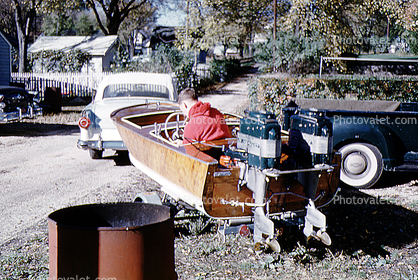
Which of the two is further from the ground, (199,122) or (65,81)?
(65,81)

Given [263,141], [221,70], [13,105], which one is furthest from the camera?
[221,70]

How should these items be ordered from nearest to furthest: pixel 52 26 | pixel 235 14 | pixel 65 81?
1. pixel 65 81
2. pixel 235 14
3. pixel 52 26

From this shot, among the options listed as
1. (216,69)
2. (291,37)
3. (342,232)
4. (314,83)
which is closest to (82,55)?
(216,69)

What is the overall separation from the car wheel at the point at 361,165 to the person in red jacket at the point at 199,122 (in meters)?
2.71

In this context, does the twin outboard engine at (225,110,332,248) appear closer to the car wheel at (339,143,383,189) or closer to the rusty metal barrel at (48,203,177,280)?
the rusty metal barrel at (48,203,177,280)

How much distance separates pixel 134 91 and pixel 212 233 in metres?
5.01

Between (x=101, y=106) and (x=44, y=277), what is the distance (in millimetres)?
4649

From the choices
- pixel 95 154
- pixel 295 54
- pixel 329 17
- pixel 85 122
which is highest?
pixel 329 17

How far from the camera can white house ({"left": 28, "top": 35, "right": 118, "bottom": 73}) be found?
2903 cm

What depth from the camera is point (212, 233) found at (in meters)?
4.99

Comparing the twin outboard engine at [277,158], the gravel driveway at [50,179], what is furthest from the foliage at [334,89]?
the twin outboard engine at [277,158]

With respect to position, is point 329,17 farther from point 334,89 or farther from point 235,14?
point 235,14

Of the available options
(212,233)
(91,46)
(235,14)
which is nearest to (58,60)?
(91,46)

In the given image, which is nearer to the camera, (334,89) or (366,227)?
(366,227)
